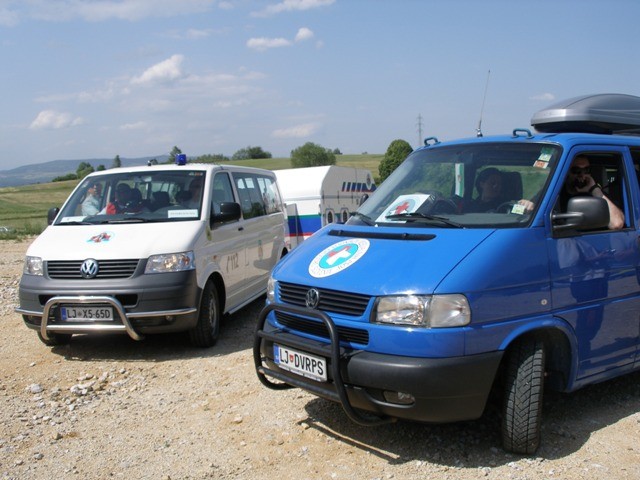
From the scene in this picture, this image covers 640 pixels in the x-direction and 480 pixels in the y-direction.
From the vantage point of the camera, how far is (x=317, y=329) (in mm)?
3996

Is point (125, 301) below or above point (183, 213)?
below

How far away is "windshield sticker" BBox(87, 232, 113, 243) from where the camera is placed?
6480 mm

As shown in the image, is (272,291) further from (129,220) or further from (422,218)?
(129,220)

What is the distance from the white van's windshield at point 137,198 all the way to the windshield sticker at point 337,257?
2953mm

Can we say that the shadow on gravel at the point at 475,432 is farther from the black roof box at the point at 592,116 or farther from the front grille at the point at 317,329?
the black roof box at the point at 592,116

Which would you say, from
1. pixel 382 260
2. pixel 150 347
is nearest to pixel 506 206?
pixel 382 260

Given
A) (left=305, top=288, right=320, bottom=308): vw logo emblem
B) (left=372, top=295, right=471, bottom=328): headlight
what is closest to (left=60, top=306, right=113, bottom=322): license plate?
(left=305, top=288, right=320, bottom=308): vw logo emblem

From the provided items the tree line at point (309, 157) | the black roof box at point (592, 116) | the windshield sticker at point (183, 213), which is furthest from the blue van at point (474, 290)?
the tree line at point (309, 157)

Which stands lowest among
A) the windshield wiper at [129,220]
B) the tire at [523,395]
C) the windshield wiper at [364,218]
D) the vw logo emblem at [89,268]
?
the tire at [523,395]

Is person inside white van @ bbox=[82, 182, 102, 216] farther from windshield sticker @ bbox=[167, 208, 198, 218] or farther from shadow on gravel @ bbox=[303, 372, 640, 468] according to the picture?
shadow on gravel @ bbox=[303, 372, 640, 468]

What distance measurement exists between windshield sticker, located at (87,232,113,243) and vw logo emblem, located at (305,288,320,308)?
3.23m

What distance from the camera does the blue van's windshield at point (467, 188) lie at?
4.27 meters

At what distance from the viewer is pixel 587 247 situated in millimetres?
4293

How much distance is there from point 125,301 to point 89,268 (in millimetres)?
484
